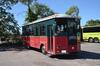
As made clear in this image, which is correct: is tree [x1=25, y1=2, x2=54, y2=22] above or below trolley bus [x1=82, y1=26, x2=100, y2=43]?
above

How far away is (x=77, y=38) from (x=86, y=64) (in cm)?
433

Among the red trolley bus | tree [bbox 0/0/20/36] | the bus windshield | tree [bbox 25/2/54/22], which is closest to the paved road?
the red trolley bus

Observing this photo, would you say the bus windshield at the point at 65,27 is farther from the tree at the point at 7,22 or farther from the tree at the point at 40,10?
the tree at the point at 40,10

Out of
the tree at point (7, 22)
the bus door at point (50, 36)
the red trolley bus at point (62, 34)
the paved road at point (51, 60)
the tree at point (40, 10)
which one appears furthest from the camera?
the tree at point (40, 10)

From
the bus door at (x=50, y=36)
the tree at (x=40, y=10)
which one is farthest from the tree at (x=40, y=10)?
the bus door at (x=50, y=36)

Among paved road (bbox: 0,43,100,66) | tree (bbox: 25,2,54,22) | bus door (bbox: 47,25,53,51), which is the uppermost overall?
tree (bbox: 25,2,54,22)

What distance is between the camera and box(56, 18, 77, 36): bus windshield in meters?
21.8

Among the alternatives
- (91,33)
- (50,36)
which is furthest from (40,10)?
(50,36)

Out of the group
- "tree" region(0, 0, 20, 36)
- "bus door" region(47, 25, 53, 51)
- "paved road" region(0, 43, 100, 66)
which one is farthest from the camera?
"tree" region(0, 0, 20, 36)

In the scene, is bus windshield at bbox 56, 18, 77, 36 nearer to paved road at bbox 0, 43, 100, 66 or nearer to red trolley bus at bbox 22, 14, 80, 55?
red trolley bus at bbox 22, 14, 80, 55

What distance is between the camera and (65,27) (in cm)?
2195

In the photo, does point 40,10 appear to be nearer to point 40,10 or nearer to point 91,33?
point 40,10

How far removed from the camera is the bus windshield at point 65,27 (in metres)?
21.8

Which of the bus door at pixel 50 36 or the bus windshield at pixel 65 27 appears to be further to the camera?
the bus door at pixel 50 36
